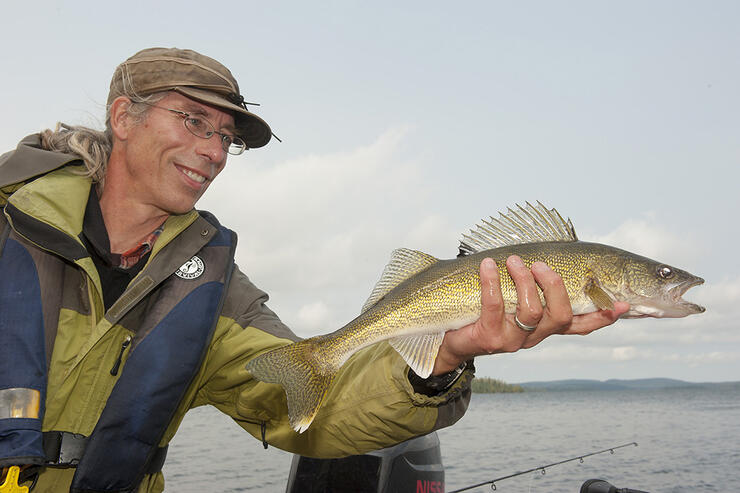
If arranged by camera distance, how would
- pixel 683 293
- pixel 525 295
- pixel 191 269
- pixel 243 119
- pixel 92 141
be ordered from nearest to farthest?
pixel 525 295, pixel 683 293, pixel 191 269, pixel 92 141, pixel 243 119

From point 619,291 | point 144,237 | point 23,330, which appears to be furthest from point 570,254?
point 23,330

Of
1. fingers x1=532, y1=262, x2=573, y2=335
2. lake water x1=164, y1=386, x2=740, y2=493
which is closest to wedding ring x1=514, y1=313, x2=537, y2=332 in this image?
fingers x1=532, y1=262, x2=573, y2=335

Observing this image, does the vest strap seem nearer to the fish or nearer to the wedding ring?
the fish

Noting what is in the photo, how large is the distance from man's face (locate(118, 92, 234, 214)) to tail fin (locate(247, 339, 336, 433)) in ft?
4.65

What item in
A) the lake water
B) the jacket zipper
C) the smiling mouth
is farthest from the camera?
the lake water

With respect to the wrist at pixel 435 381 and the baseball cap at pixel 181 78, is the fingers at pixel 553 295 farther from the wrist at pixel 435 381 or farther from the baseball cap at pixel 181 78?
the baseball cap at pixel 181 78

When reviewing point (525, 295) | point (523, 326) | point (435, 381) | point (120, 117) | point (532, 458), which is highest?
point (120, 117)

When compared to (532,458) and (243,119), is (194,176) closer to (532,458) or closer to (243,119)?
(243,119)

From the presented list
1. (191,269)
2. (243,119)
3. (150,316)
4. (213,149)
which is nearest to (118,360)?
(150,316)

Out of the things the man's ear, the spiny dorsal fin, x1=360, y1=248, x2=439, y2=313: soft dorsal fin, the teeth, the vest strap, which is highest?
the man's ear

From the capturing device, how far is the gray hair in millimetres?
3888

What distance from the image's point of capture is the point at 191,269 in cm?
380

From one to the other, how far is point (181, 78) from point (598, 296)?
2987mm

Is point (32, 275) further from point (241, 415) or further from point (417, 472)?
point (417, 472)
